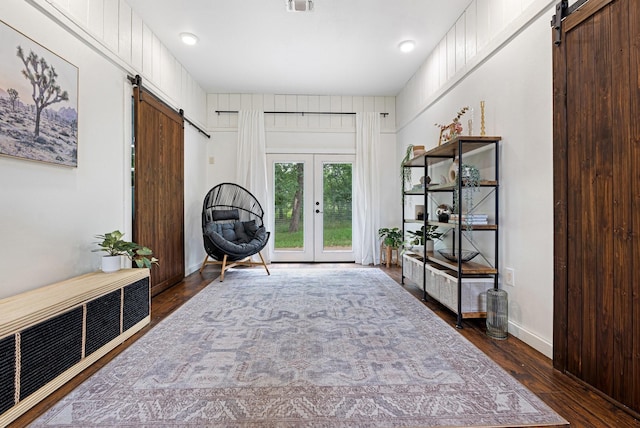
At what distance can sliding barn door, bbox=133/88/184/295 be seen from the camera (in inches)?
111

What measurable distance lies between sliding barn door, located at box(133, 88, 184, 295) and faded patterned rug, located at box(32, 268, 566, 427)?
97cm

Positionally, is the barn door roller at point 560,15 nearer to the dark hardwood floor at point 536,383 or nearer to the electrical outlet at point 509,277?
the electrical outlet at point 509,277

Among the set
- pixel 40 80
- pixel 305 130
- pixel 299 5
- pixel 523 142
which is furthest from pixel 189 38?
pixel 523 142

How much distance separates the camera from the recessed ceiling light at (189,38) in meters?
3.16

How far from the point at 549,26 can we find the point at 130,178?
333cm

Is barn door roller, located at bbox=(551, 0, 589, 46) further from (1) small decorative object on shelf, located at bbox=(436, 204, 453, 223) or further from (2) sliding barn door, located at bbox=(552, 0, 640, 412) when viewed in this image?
(1) small decorative object on shelf, located at bbox=(436, 204, 453, 223)

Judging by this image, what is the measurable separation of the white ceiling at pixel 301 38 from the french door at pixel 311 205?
122cm

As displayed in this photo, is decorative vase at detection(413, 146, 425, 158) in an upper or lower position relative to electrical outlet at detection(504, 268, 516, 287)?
upper

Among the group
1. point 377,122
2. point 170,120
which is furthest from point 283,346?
point 377,122

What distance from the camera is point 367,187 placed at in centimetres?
488

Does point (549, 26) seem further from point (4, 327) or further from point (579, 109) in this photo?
point (4, 327)

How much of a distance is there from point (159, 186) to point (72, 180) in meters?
1.19

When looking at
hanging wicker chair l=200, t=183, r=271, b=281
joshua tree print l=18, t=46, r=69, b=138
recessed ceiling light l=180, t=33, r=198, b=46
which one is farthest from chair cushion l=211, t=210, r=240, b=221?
joshua tree print l=18, t=46, r=69, b=138

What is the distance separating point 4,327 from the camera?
47.3 inches
